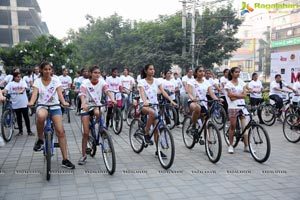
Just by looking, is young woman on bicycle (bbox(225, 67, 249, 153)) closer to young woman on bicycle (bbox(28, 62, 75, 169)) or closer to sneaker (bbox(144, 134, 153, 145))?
sneaker (bbox(144, 134, 153, 145))

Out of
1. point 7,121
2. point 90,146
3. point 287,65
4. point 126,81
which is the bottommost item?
point 90,146

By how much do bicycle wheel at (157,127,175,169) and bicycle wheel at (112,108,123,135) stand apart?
2.85 metres

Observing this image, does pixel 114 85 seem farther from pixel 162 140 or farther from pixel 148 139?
pixel 162 140

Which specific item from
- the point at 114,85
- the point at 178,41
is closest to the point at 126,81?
the point at 114,85

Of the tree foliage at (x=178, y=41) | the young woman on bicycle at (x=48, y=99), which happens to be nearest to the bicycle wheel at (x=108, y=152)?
the young woman on bicycle at (x=48, y=99)

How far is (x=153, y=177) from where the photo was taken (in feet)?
15.5

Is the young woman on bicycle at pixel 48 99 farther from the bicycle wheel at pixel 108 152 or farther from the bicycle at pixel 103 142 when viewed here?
the bicycle wheel at pixel 108 152

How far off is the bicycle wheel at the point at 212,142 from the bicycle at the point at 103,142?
1878 mm

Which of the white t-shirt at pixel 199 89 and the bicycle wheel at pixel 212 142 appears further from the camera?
the white t-shirt at pixel 199 89

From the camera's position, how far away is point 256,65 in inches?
2375

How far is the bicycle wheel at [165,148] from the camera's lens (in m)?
5.02

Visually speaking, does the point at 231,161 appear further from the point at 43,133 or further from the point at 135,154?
the point at 43,133

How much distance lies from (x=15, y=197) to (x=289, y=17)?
156 ft

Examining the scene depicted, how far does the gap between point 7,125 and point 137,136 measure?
345 cm
